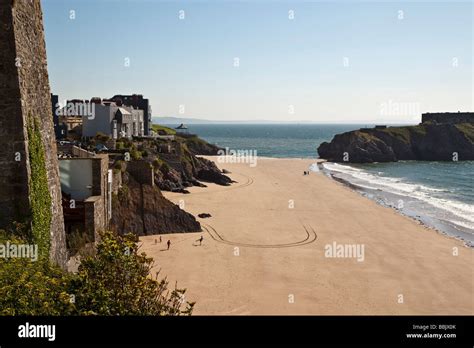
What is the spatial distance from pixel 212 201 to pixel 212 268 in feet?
71.7

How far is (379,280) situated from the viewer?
84.1 ft

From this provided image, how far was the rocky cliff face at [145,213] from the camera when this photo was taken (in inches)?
1214

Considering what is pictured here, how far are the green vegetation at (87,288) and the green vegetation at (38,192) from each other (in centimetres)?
108

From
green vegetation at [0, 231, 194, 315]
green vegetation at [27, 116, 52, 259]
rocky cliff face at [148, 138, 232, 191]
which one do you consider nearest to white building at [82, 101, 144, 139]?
rocky cliff face at [148, 138, 232, 191]

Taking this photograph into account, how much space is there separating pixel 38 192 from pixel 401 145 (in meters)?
120

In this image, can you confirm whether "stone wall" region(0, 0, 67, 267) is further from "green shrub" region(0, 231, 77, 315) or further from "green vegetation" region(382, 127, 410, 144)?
"green vegetation" region(382, 127, 410, 144)

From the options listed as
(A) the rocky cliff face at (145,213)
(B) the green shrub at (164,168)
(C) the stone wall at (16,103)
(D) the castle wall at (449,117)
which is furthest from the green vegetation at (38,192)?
(D) the castle wall at (449,117)

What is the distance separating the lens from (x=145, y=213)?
32.5 metres

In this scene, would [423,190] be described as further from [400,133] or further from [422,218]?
[400,133]

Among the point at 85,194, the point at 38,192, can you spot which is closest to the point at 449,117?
the point at 85,194

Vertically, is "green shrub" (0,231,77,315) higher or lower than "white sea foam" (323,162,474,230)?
higher

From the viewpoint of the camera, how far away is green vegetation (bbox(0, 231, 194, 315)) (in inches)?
334

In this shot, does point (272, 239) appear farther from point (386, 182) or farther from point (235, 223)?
point (386, 182)

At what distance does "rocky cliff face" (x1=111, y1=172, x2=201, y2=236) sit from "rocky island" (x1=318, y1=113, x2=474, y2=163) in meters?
84.6
